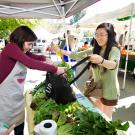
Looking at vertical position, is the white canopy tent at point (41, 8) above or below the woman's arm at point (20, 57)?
above

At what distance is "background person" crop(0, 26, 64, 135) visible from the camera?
2.41m

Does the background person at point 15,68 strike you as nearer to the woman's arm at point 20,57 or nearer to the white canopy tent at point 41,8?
the woman's arm at point 20,57

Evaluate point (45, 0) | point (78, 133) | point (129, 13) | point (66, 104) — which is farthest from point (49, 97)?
point (129, 13)

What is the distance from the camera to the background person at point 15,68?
7.91 feet

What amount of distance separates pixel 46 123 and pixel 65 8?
3.07m

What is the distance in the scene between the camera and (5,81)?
2.53 metres

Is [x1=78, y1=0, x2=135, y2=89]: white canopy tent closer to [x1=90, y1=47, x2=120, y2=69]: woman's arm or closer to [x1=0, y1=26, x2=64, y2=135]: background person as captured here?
[x1=90, y1=47, x2=120, y2=69]: woman's arm

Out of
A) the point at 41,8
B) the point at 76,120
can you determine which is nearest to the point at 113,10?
the point at 41,8

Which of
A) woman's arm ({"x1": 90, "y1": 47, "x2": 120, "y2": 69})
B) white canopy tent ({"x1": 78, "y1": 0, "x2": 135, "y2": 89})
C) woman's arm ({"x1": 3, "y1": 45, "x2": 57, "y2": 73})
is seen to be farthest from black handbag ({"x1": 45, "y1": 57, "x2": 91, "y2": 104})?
white canopy tent ({"x1": 78, "y1": 0, "x2": 135, "y2": 89})

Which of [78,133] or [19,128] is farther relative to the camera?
[19,128]

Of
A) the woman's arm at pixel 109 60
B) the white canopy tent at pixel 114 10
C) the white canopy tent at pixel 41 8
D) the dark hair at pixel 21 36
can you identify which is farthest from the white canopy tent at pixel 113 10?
the dark hair at pixel 21 36

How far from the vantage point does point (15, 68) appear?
2.51 metres

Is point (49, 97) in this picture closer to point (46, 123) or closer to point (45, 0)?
point (46, 123)

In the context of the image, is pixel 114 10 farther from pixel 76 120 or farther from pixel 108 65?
pixel 76 120
